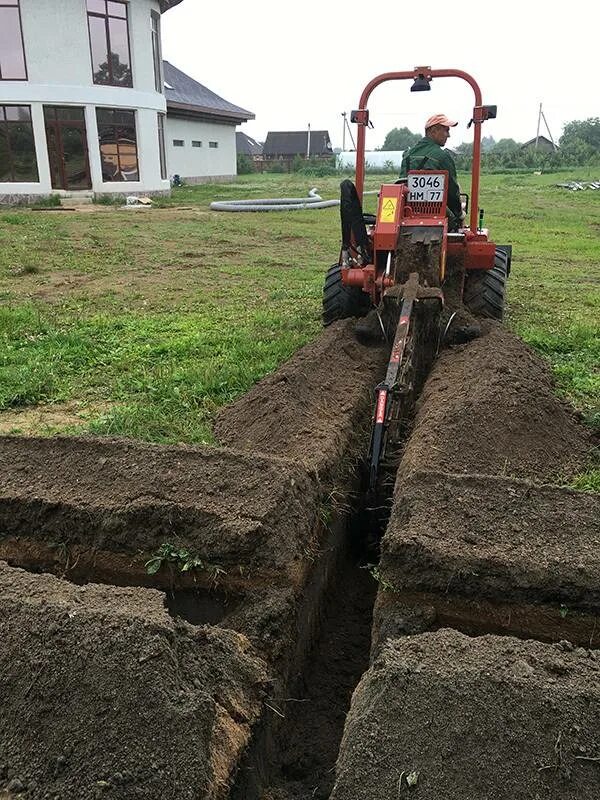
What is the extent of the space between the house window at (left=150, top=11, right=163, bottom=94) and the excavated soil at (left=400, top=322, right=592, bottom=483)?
22221 mm

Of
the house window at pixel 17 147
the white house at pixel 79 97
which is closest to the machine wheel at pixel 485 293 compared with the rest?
the white house at pixel 79 97

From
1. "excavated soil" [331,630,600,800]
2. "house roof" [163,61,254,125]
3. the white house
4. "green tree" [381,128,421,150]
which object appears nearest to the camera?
"excavated soil" [331,630,600,800]

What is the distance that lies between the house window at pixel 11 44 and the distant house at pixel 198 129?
412 inches

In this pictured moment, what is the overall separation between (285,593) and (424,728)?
3.72 feet

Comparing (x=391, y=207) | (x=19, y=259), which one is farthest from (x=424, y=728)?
(x=19, y=259)

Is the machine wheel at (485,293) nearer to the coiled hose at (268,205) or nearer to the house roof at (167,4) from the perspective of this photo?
the coiled hose at (268,205)

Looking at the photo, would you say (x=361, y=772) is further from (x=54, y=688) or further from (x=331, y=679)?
(x=331, y=679)

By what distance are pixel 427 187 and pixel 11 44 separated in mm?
18796

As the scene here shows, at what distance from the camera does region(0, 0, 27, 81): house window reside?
19.9m

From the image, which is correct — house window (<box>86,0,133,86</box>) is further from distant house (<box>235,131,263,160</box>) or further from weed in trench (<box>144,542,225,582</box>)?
distant house (<box>235,131,263,160</box>)

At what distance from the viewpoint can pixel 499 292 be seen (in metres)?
6.73

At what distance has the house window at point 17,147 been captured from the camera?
814 inches

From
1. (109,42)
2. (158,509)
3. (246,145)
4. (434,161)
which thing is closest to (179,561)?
(158,509)

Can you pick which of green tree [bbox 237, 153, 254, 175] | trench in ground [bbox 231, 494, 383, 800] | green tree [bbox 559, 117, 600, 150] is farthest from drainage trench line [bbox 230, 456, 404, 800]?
green tree [bbox 559, 117, 600, 150]
